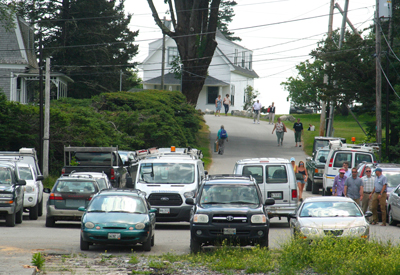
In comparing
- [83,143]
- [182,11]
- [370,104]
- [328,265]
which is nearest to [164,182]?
[328,265]

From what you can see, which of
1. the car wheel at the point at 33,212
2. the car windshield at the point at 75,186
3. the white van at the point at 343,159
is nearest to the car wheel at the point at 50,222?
the car windshield at the point at 75,186

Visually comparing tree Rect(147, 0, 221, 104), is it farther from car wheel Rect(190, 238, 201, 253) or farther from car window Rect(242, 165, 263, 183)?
car wheel Rect(190, 238, 201, 253)

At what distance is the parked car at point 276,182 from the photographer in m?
17.1

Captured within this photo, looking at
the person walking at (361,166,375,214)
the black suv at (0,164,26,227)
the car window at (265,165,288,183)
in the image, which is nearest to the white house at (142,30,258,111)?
the person walking at (361,166,375,214)

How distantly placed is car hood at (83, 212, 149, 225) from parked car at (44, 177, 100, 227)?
397 cm

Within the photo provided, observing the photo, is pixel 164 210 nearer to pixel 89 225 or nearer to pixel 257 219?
pixel 89 225

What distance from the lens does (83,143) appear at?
1163 inches

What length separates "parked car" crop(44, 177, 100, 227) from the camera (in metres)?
16.6

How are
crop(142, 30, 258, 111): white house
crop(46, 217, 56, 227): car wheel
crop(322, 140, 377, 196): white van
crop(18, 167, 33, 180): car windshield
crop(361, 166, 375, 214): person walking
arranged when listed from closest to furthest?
1. crop(46, 217, 56, 227): car wheel
2. crop(361, 166, 375, 214): person walking
3. crop(18, 167, 33, 180): car windshield
4. crop(322, 140, 377, 196): white van
5. crop(142, 30, 258, 111): white house

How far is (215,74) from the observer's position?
2611 inches

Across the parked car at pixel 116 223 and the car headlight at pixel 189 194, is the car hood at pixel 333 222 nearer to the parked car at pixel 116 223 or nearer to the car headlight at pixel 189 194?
the parked car at pixel 116 223

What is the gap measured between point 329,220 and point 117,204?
16.0 ft

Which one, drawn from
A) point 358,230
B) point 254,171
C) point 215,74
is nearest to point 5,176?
point 254,171

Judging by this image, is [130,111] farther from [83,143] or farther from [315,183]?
[315,183]
